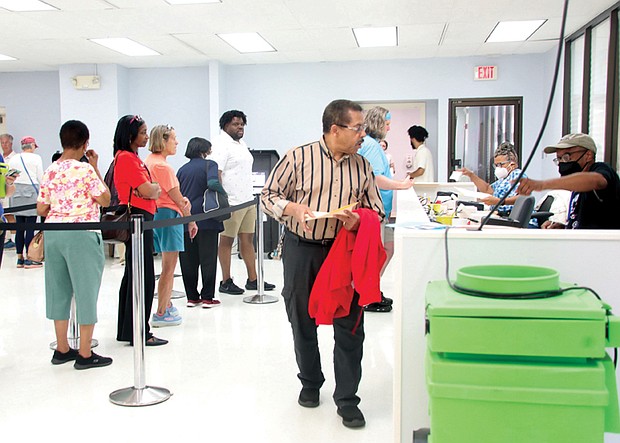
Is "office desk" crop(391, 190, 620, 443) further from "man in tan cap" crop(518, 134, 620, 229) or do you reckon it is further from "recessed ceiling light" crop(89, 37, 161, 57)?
"recessed ceiling light" crop(89, 37, 161, 57)

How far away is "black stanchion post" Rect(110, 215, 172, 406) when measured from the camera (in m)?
3.03

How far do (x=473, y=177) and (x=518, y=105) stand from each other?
16.6ft

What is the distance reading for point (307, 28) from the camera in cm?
725

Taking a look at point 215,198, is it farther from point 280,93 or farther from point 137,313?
point 280,93

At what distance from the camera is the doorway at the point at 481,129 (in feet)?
30.1

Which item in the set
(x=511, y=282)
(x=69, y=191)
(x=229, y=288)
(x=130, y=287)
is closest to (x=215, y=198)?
(x=229, y=288)

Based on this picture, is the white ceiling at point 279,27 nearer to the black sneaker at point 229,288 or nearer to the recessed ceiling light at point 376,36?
the recessed ceiling light at point 376,36

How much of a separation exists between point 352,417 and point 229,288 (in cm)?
307

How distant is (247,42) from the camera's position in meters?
8.12

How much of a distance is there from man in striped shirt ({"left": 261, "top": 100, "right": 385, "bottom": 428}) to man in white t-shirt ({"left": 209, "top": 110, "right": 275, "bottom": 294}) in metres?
2.74

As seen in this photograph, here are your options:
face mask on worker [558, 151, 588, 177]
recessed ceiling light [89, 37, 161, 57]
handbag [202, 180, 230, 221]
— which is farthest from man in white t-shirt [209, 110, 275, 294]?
recessed ceiling light [89, 37, 161, 57]

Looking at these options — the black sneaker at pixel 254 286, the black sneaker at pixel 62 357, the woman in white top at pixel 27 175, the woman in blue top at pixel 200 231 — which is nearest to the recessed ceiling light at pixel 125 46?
the woman in white top at pixel 27 175

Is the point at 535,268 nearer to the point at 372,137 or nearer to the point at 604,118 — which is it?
the point at 372,137

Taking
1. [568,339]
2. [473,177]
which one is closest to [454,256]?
[568,339]
